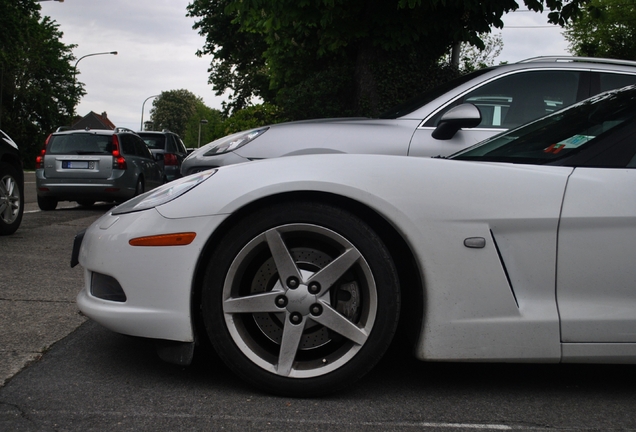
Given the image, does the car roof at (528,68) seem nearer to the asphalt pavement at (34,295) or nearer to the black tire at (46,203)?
the asphalt pavement at (34,295)

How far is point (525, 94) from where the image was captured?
585 cm

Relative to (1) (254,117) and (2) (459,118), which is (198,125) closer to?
(1) (254,117)

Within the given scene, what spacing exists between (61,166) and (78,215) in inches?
59.6

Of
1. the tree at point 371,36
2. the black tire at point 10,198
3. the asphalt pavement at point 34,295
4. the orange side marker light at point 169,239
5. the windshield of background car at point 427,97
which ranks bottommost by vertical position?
the asphalt pavement at point 34,295

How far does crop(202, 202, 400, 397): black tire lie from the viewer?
277 centimetres

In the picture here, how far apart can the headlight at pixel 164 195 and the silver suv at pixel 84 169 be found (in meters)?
10.2

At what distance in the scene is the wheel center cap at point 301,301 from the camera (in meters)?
2.76

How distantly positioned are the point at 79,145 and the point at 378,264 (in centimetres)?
1142

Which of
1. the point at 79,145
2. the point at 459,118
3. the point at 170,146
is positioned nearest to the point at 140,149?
the point at 79,145

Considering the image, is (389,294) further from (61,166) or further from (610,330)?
(61,166)

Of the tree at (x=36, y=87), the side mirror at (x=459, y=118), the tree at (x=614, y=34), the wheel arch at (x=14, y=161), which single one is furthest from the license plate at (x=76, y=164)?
the tree at (x=614, y=34)

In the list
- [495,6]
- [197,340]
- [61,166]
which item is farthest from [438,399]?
[61,166]

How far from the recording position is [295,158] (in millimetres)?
3002

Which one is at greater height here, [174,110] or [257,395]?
[174,110]
